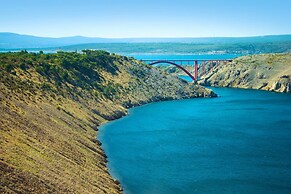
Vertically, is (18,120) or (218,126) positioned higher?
(18,120)

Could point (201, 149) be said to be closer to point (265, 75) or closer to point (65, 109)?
point (65, 109)

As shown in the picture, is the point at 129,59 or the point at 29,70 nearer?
the point at 29,70

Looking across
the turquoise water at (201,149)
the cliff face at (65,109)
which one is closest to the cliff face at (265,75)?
the cliff face at (65,109)

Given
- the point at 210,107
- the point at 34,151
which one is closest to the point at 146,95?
the point at 210,107

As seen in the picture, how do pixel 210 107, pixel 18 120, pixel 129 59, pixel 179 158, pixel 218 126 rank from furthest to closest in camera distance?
1. pixel 129 59
2. pixel 210 107
3. pixel 218 126
4. pixel 179 158
5. pixel 18 120

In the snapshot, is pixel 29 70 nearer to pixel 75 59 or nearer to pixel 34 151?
pixel 75 59

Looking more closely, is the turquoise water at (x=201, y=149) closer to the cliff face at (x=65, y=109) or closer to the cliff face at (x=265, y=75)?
the cliff face at (x=65, y=109)

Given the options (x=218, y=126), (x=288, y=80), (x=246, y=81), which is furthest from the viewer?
(x=246, y=81)
